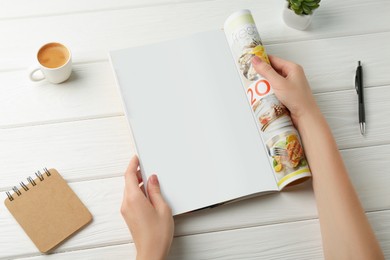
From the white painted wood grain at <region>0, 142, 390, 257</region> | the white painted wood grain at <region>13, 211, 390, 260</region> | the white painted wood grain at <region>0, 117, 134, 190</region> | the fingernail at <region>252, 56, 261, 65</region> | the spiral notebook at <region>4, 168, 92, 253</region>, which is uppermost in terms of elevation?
the fingernail at <region>252, 56, 261, 65</region>

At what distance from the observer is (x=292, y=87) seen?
31.1 inches

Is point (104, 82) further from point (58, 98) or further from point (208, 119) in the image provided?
point (208, 119)

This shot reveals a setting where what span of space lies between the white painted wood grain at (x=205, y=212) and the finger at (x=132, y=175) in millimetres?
34

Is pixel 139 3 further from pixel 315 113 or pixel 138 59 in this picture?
pixel 315 113

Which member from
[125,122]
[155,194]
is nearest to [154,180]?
[155,194]

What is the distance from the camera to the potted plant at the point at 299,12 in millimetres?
867

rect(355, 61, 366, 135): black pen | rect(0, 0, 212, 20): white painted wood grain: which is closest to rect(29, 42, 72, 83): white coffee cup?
rect(0, 0, 212, 20): white painted wood grain

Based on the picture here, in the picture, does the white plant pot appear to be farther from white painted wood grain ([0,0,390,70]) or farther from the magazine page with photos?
the magazine page with photos

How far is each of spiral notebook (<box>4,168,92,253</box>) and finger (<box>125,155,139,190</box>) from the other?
0.29ft

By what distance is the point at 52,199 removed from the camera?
727 mm

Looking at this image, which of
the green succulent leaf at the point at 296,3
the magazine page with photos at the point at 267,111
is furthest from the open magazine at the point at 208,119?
the green succulent leaf at the point at 296,3

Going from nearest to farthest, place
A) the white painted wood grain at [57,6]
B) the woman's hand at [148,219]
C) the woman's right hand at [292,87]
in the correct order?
1. the woman's hand at [148,219]
2. the woman's right hand at [292,87]
3. the white painted wood grain at [57,6]

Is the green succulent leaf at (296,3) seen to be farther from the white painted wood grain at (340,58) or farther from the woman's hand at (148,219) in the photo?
the woman's hand at (148,219)

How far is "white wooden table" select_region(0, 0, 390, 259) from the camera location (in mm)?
721
